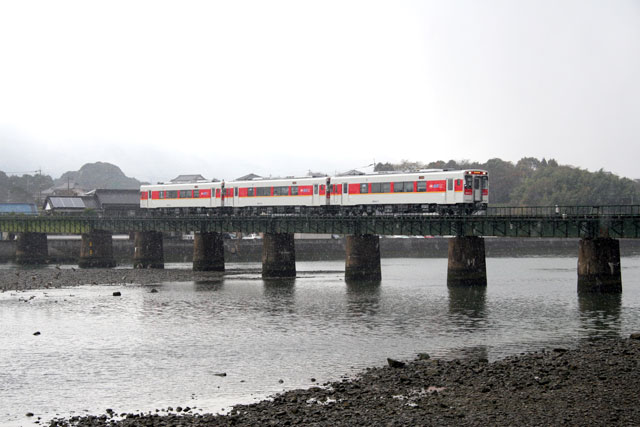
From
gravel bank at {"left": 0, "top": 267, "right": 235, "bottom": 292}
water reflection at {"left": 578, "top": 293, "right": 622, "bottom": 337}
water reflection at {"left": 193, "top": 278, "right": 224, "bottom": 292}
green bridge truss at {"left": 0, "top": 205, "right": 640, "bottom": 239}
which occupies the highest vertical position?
green bridge truss at {"left": 0, "top": 205, "right": 640, "bottom": 239}

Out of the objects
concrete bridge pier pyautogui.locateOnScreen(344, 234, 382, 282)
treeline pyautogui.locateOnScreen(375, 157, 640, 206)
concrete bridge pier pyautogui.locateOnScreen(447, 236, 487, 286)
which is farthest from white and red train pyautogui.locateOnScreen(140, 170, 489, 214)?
treeline pyautogui.locateOnScreen(375, 157, 640, 206)

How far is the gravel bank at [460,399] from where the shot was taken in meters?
21.8

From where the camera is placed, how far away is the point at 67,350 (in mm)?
34938

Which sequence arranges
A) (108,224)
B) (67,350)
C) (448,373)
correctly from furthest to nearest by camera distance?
(108,224)
(67,350)
(448,373)

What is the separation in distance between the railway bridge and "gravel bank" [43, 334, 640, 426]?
24.4 m

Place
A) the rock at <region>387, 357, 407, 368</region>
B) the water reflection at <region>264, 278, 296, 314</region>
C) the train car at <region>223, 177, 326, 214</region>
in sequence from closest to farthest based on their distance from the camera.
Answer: the rock at <region>387, 357, 407, 368</region> → the water reflection at <region>264, 278, 296, 314</region> → the train car at <region>223, 177, 326, 214</region>

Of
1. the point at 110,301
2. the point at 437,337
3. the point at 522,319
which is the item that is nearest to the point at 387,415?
the point at 437,337

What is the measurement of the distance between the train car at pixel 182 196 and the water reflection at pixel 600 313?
43664 millimetres

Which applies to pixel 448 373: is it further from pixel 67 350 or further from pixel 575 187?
pixel 575 187

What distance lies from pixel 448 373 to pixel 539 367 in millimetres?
3032

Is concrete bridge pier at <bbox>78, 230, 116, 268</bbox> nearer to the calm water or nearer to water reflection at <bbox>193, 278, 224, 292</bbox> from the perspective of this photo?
water reflection at <bbox>193, 278, 224, 292</bbox>

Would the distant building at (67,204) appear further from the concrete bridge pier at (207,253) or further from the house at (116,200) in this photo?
the concrete bridge pier at (207,253)

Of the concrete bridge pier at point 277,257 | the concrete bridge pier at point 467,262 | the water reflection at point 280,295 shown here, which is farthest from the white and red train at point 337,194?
the water reflection at point 280,295

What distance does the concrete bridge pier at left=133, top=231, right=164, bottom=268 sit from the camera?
287 ft
